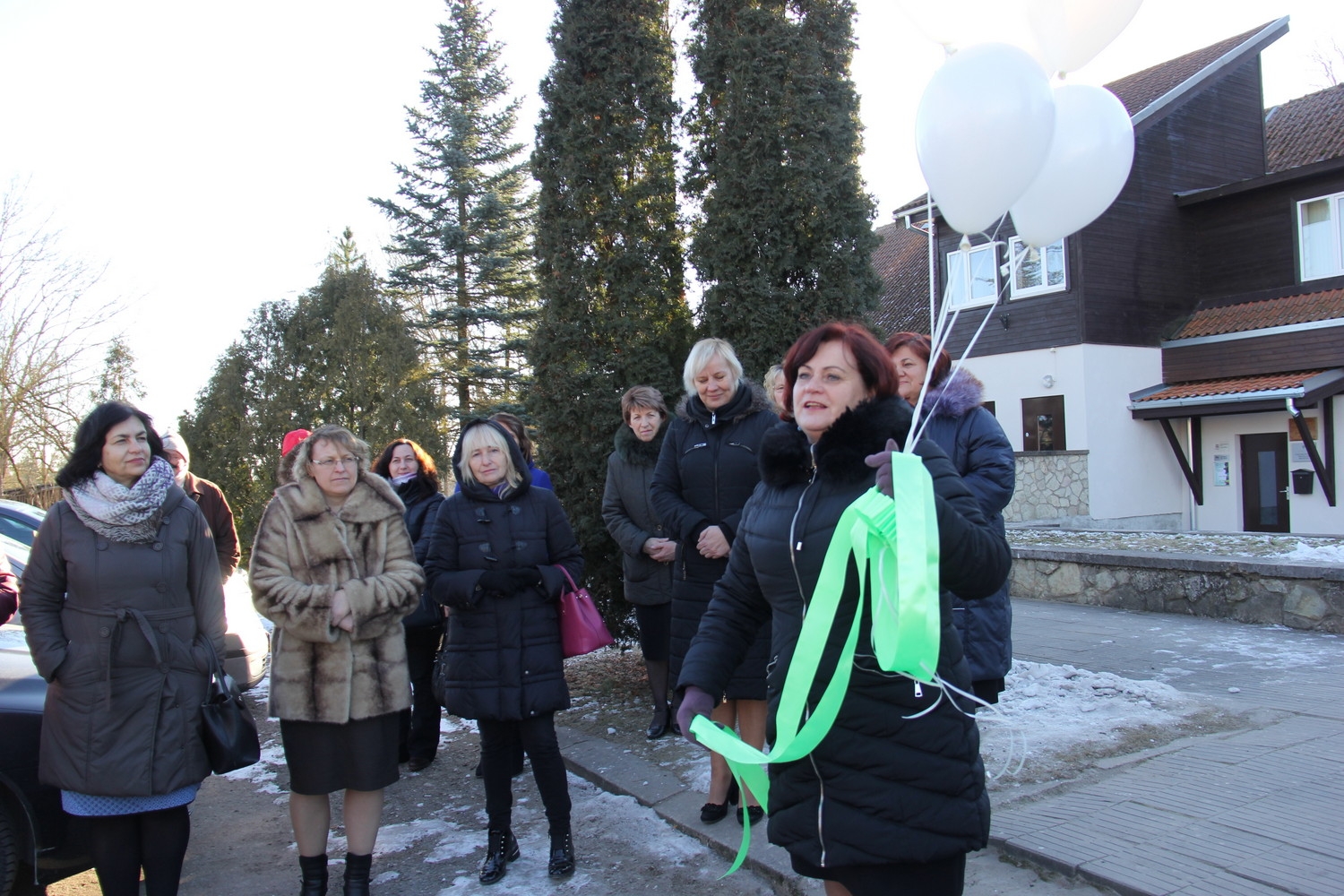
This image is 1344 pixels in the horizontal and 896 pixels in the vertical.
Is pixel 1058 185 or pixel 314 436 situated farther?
pixel 314 436

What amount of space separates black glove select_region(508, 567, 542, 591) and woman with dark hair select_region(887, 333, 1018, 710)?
1718 millimetres

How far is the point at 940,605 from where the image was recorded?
2064 millimetres

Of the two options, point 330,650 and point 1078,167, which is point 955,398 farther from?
point 330,650

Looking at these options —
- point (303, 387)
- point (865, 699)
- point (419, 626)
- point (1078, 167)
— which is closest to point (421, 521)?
point (419, 626)

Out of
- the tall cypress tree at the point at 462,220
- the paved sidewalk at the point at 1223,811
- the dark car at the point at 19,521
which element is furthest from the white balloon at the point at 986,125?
the tall cypress tree at the point at 462,220

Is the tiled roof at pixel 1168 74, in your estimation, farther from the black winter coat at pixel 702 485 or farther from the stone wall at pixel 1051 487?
the black winter coat at pixel 702 485

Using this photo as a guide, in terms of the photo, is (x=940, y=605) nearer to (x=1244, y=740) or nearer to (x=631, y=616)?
(x=1244, y=740)

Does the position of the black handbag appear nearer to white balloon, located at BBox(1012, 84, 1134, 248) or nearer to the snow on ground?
white balloon, located at BBox(1012, 84, 1134, 248)

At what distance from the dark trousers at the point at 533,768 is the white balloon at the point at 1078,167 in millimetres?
2754

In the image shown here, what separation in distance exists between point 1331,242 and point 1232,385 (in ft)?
9.96

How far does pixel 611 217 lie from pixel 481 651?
339 centimetres

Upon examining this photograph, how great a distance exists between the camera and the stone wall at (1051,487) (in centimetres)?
1762

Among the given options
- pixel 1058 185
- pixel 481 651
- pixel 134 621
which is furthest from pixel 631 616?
pixel 1058 185

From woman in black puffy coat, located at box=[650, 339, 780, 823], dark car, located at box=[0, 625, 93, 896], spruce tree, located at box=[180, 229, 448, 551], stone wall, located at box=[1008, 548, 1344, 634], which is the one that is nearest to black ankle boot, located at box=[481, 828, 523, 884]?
woman in black puffy coat, located at box=[650, 339, 780, 823]
